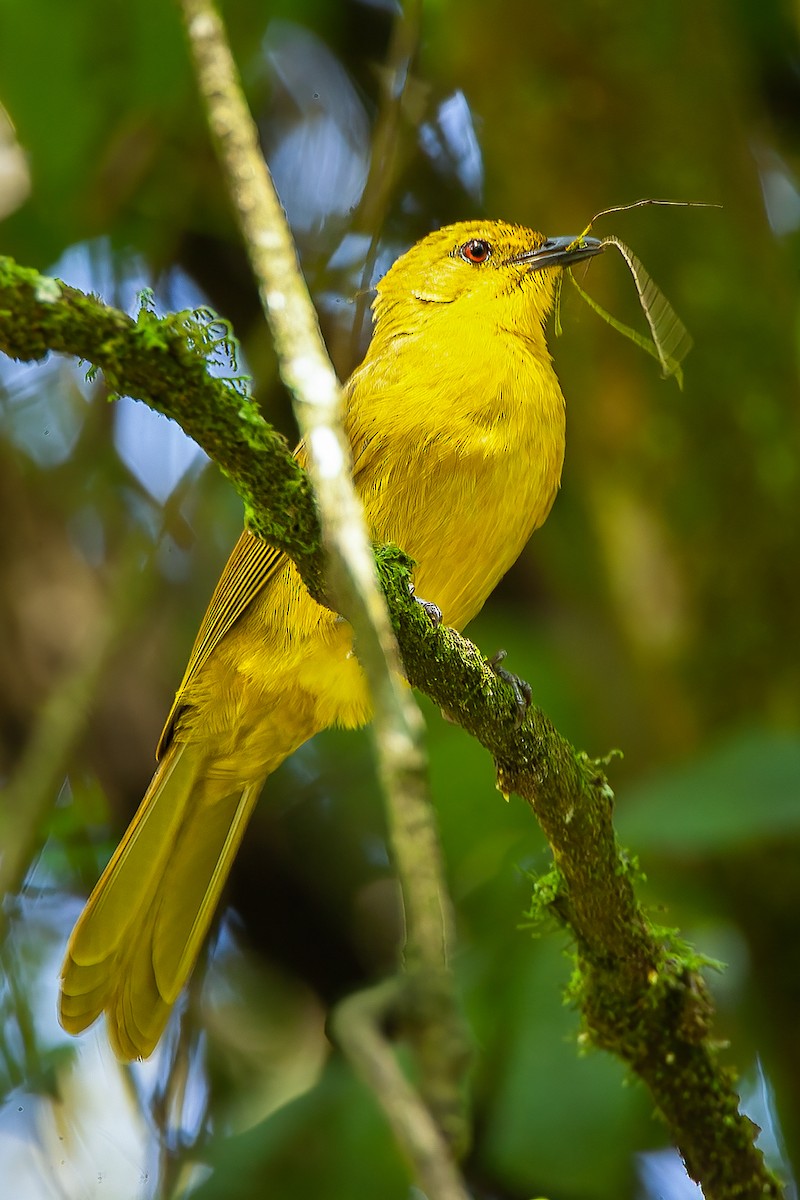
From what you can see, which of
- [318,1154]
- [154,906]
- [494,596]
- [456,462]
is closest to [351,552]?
[456,462]

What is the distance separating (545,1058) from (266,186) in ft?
7.48

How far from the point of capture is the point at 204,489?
177 inches

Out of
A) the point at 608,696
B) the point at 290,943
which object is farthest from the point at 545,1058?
the point at 608,696

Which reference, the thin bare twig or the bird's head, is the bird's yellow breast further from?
the thin bare twig

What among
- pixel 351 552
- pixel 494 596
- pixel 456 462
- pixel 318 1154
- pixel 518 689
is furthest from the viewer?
pixel 494 596

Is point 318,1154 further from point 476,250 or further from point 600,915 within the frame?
point 476,250

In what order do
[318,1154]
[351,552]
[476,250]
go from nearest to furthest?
[351,552] < [318,1154] < [476,250]

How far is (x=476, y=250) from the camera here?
3865 millimetres

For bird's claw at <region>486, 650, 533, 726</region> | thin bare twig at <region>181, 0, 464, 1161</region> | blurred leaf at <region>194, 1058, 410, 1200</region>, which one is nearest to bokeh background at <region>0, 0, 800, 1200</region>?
blurred leaf at <region>194, 1058, 410, 1200</region>

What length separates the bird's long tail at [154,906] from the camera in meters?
3.26

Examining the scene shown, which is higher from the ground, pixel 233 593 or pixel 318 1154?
pixel 233 593

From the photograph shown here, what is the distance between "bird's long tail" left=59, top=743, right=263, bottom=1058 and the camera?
10.7 ft

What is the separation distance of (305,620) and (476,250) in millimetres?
1361

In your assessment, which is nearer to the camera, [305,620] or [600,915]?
[600,915]
